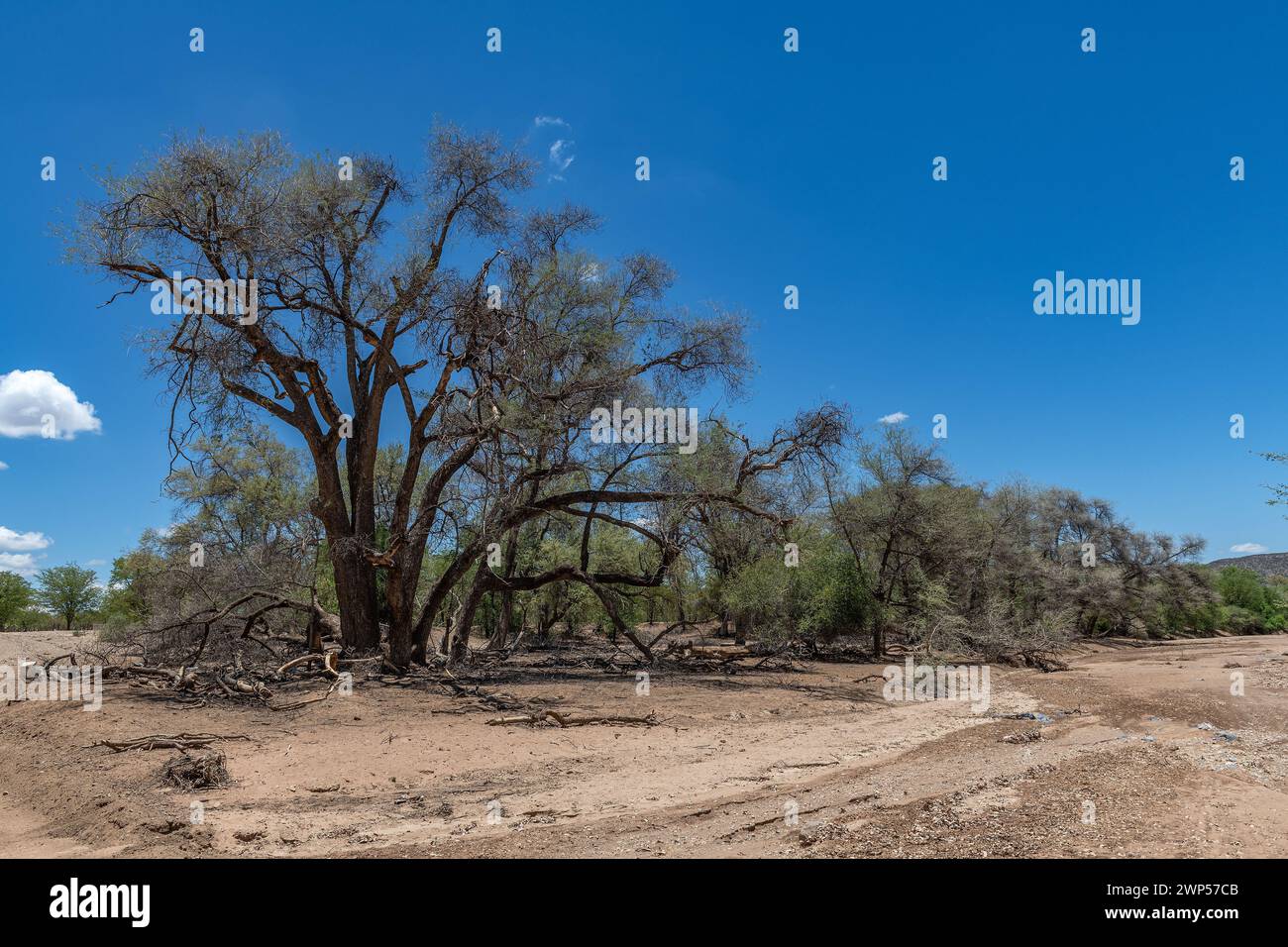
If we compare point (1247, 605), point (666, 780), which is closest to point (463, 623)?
point (666, 780)

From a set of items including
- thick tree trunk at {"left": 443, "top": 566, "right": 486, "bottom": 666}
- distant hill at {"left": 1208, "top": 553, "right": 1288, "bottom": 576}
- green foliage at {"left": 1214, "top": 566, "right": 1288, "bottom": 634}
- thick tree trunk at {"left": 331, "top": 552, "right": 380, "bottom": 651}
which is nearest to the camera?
thick tree trunk at {"left": 331, "top": 552, "right": 380, "bottom": 651}

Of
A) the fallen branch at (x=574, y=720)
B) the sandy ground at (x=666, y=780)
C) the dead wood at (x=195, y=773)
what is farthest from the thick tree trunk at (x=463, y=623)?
the dead wood at (x=195, y=773)

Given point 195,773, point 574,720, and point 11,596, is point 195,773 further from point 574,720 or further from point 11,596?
point 11,596

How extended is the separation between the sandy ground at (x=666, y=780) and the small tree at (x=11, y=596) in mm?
37341

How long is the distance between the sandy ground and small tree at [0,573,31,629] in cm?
3734

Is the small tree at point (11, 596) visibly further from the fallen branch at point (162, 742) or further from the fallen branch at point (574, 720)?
the fallen branch at point (574, 720)

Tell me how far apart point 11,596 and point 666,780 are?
4805 cm

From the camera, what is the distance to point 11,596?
40438mm

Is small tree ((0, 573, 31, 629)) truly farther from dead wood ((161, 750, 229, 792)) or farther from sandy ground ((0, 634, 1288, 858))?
dead wood ((161, 750, 229, 792))

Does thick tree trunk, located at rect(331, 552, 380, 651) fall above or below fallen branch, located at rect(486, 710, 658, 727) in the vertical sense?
above

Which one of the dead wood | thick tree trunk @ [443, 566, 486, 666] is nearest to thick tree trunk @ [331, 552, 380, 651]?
thick tree trunk @ [443, 566, 486, 666]

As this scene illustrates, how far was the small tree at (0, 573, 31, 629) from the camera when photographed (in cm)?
4003

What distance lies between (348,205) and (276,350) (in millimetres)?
4292
